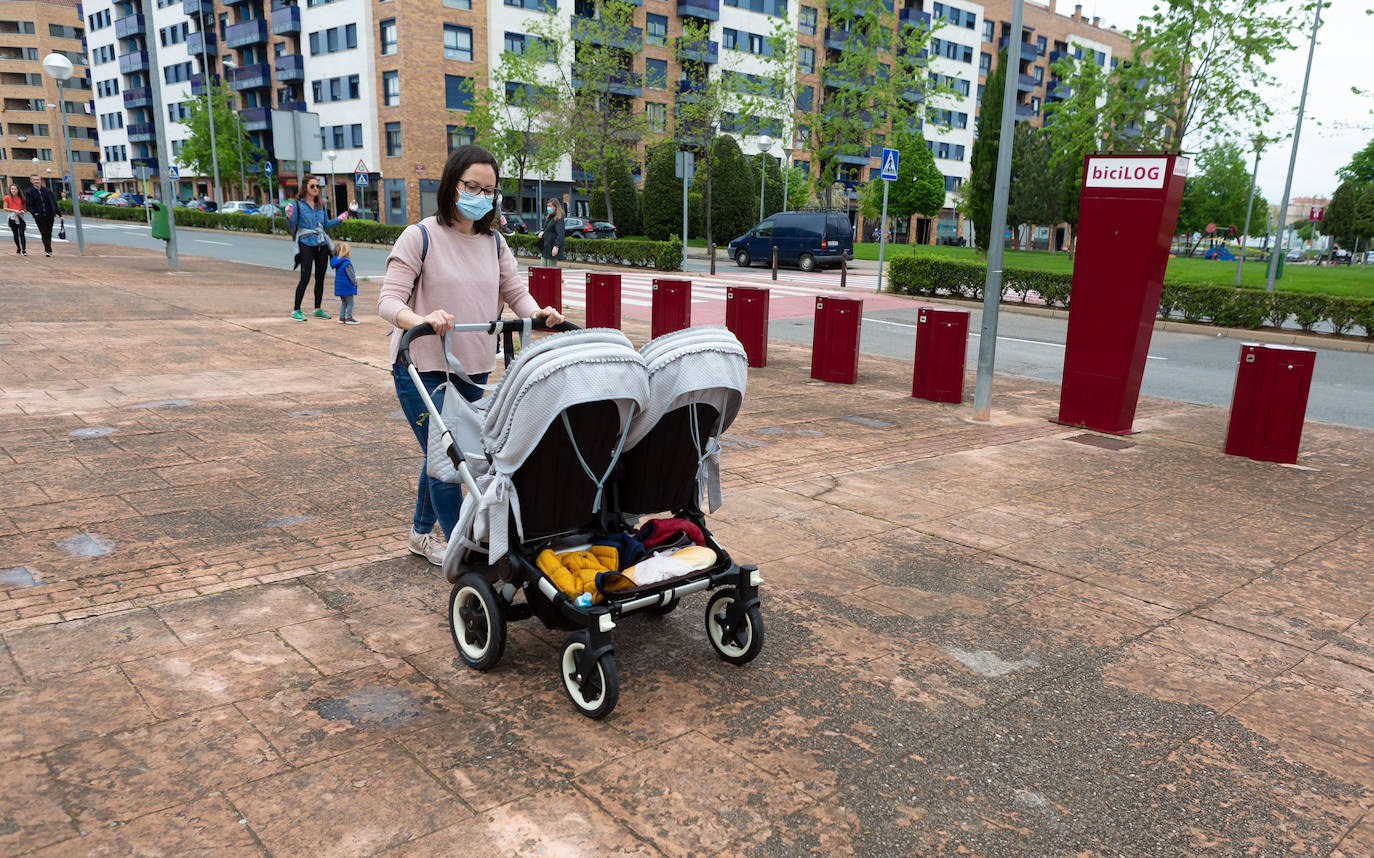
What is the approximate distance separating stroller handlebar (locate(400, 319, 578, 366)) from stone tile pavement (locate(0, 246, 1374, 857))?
1.21 metres

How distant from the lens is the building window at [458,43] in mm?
53062

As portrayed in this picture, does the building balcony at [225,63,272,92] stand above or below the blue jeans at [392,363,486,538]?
above

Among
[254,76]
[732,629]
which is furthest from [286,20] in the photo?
[732,629]

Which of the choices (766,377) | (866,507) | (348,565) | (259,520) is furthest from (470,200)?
(766,377)

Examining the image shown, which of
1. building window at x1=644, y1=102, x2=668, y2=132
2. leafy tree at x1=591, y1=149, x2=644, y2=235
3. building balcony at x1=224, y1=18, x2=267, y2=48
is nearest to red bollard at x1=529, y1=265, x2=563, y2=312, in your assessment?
leafy tree at x1=591, y1=149, x2=644, y2=235

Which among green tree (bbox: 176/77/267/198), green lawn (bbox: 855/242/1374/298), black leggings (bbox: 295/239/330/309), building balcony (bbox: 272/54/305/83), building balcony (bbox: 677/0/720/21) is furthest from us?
green tree (bbox: 176/77/267/198)

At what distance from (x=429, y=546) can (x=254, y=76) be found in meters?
71.6

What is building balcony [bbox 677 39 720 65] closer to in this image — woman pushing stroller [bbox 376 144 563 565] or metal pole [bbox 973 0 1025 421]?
metal pole [bbox 973 0 1025 421]

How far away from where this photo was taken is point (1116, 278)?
823 cm

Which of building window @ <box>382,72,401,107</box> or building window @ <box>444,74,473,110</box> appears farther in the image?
building window @ <box>444,74,473,110</box>

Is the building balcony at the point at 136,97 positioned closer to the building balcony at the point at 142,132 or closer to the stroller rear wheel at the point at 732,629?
the building balcony at the point at 142,132

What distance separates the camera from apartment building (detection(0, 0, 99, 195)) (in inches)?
3831

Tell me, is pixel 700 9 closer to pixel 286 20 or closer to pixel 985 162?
pixel 985 162

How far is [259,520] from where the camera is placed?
210 inches
